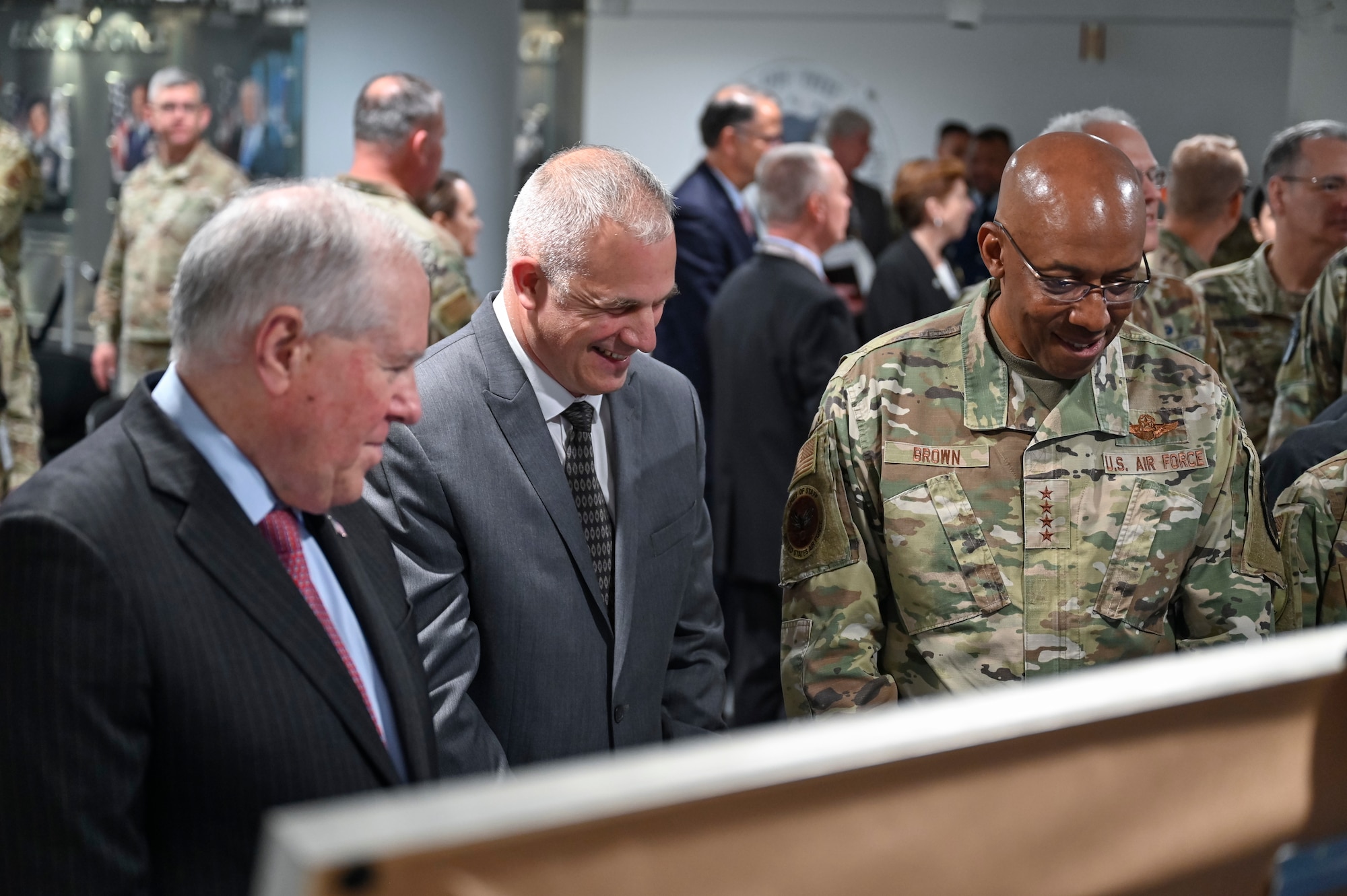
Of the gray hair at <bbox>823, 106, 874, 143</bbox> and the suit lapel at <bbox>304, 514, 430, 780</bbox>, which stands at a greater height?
the gray hair at <bbox>823, 106, 874, 143</bbox>

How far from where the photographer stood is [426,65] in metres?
5.19

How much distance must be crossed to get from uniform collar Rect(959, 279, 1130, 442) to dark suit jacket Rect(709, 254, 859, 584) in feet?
6.91

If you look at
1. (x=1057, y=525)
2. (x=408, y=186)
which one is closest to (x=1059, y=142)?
(x=1057, y=525)

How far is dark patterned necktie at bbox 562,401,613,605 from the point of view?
1.93 metres

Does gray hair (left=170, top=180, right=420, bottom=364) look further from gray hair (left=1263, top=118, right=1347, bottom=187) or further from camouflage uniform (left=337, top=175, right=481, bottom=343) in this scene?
gray hair (left=1263, top=118, right=1347, bottom=187)

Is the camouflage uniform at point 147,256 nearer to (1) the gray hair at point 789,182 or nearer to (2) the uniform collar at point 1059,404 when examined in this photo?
(1) the gray hair at point 789,182

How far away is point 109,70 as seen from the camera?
912 centimetres

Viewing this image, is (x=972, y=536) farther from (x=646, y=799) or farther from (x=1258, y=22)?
(x=1258, y=22)

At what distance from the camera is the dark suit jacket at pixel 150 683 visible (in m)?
1.11

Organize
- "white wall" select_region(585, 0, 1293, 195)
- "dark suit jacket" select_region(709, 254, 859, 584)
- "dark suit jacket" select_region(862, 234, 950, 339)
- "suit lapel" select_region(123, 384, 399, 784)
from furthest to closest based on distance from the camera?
1. "white wall" select_region(585, 0, 1293, 195)
2. "dark suit jacket" select_region(862, 234, 950, 339)
3. "dark suit jacket" select_region(709, 254, 859, 584)
4. "suit lapel" select_region(123, 384, 399, 784)

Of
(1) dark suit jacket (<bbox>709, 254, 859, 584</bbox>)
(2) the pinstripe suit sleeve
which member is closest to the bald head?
(2) the pinstripe suit sleeve

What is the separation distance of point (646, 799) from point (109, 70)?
387 inches

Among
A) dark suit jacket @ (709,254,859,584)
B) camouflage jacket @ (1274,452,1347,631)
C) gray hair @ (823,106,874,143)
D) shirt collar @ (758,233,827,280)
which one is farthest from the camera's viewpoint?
gray hair @ (823,106,874,143)

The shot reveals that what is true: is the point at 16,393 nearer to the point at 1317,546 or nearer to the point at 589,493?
the point at 589,493
